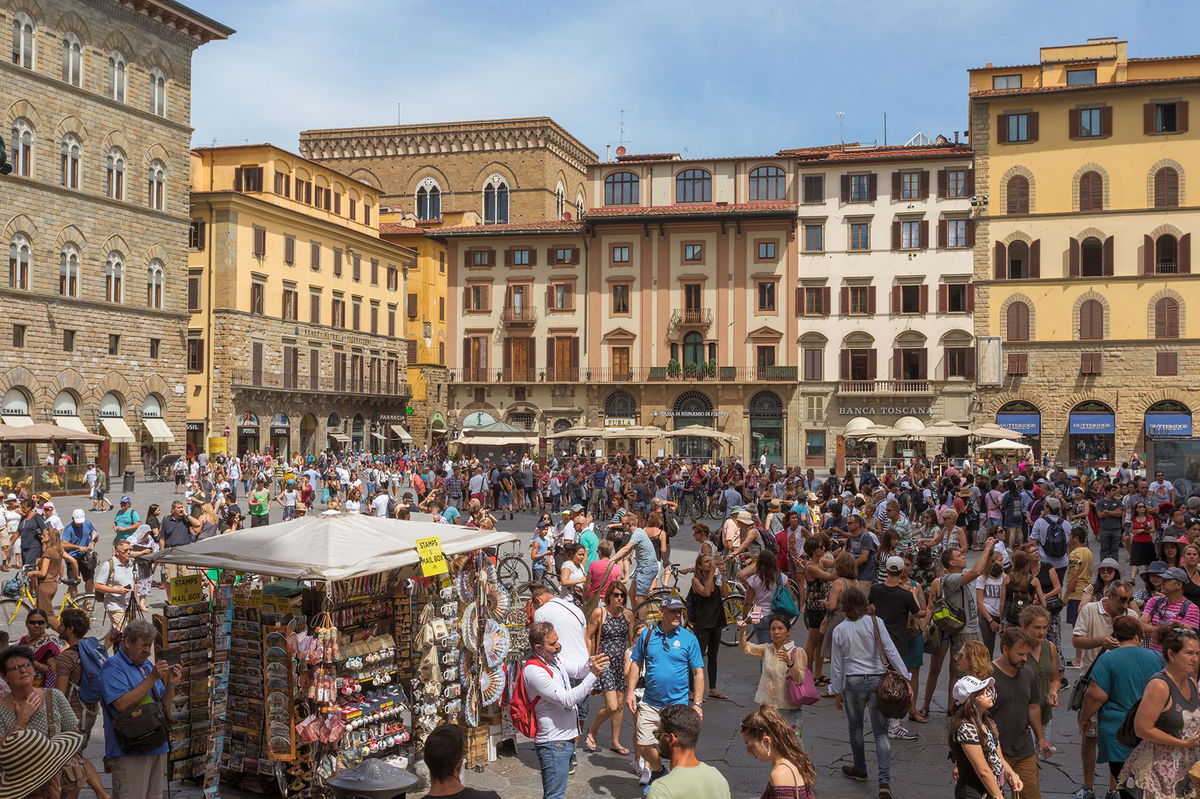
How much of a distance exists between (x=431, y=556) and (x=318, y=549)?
2.57 ft

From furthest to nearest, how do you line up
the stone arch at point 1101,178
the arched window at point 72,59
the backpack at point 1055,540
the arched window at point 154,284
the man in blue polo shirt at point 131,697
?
the stone arch at point 1101,178, the arched window at point 154,284, the arched window at point 72,59, the backpack at point 1055,540, the man in blue polo shirt at point 131,697

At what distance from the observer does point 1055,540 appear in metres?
12.5

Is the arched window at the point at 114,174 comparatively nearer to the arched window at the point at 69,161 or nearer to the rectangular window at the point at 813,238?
the arched window at the point at 69,161

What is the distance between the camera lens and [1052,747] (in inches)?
319

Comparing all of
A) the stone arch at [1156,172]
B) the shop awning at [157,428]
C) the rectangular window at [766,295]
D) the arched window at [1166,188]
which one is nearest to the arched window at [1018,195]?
the stone arch at [1156,172]

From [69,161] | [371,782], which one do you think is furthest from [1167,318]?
[371,782]

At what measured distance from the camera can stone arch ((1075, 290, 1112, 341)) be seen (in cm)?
4325

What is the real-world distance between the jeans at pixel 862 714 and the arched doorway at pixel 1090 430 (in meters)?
39.4

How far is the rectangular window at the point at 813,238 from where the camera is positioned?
47781 millimetres

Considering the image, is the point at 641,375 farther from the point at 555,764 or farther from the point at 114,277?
the point at 555,764

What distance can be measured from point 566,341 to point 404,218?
1586 cm

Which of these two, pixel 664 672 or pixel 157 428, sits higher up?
pixel 157 428

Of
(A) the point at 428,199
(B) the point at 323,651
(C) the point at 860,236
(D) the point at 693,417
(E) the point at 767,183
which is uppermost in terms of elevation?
(A) the point at 428,199

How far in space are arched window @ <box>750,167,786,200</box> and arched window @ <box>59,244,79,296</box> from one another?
27865 millimetres
